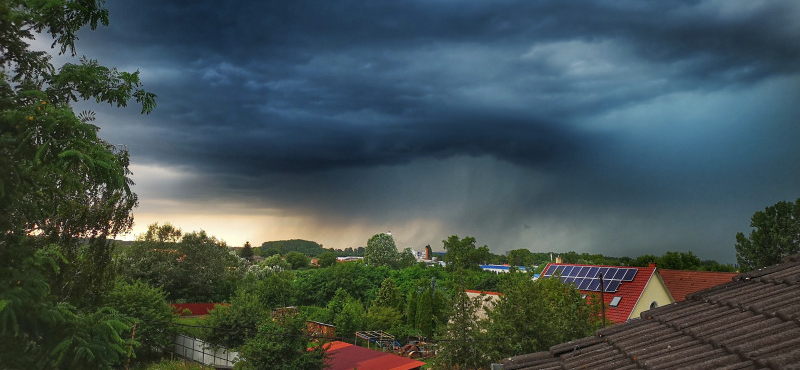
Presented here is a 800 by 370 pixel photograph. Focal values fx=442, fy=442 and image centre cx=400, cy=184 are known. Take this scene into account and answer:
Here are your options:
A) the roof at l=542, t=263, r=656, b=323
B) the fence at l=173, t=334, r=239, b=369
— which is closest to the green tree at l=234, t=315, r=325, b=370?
the fence at l=173, t=334, r=239, b=369

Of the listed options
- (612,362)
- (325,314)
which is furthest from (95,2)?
(325,314)

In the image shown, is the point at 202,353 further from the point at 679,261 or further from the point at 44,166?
the point at 679,261

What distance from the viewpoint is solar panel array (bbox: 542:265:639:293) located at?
31.0 meters

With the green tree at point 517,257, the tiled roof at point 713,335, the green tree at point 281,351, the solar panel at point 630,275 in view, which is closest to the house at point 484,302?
the green tree at point 517,257

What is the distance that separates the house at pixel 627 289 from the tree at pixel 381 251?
2758 inches

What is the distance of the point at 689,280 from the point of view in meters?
33.8

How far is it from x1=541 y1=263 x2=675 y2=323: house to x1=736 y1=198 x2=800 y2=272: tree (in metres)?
22.8

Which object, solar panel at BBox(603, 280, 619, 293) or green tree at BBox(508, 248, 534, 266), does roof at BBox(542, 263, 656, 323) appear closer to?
solar panel at BBox(603, 280, 619, 293)

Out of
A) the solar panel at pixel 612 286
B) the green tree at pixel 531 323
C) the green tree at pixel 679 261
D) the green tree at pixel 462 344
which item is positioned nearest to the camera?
the green tree at pixel 531 323

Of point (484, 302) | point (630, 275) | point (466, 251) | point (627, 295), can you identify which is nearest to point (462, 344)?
point (484, 302)

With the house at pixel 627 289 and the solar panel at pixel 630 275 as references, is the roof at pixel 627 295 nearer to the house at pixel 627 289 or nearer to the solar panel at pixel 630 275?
the house at pixel 627 289

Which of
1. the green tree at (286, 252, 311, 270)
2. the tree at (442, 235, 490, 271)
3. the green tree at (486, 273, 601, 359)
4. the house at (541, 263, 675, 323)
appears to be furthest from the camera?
the green tree at (286, 252, 311, 270)

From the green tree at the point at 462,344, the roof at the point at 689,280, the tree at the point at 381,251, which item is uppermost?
the tree at the point at 381,251

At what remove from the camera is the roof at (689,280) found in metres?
32.0
